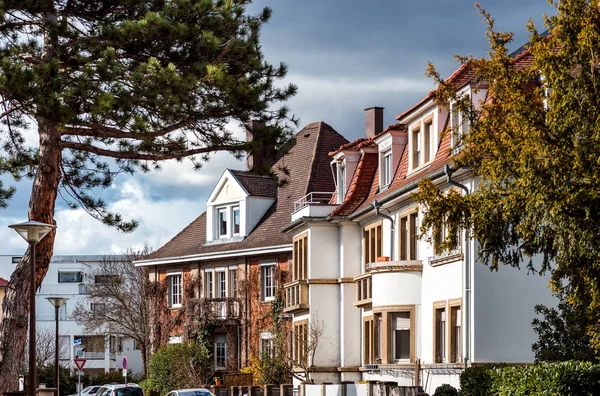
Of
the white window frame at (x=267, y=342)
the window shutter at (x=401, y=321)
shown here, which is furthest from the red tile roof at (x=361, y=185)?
the white window frame at (x=267, y=342)

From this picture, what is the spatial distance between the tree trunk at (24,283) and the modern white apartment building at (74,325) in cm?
5850

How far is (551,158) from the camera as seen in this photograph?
60.8ft

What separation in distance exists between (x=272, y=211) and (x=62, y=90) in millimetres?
33958

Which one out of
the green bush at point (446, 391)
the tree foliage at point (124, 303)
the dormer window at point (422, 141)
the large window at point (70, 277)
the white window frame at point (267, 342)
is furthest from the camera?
the large window at point (70, 277)

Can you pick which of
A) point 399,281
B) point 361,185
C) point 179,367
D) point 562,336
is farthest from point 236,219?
point 562,336

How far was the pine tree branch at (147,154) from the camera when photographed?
24047 millimetres

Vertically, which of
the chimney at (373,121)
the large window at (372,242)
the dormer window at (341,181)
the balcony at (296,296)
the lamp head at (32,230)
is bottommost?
the balcony at (296,296)

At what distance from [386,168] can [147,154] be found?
680 inches

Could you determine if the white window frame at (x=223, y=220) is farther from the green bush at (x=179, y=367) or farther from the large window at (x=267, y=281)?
the green bush at (x=179, y=367)

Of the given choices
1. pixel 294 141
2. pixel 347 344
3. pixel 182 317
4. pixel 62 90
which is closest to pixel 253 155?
pixel 294 141

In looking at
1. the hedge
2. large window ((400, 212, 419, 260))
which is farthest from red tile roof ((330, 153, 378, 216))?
the hedge

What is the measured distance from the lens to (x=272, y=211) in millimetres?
55281

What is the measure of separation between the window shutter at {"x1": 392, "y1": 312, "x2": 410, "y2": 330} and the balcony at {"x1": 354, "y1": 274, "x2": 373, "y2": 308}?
2.29 meters

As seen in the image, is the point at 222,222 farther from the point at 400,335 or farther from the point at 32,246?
the point at 32,246
